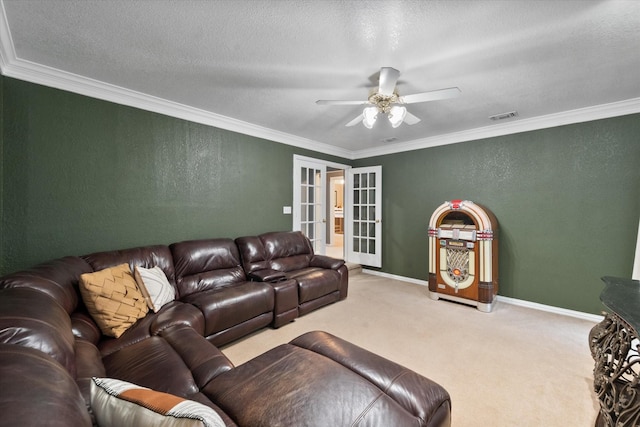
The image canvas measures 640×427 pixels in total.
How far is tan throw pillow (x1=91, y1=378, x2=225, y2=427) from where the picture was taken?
0.64 m

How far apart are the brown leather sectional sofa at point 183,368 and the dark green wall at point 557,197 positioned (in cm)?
333

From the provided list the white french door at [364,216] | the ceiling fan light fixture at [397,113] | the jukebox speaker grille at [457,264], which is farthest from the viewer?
the white french door at [364,216]

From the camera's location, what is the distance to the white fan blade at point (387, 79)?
2230 millimetres

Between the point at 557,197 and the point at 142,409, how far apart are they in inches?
181

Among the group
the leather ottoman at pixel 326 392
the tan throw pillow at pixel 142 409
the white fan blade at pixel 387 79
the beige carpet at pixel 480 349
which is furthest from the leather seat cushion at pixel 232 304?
the white fan blade at pixel 387 79

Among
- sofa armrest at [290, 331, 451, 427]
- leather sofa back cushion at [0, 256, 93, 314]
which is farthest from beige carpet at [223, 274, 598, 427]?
leather sofa back cushion at [0, 256, 93, 314]

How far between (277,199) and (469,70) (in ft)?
10.1

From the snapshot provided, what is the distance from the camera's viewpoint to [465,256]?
3742 mm

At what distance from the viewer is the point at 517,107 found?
3.17 m

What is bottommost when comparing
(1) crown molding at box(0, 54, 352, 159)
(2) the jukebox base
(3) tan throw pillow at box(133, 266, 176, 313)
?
(2) the jukebox base

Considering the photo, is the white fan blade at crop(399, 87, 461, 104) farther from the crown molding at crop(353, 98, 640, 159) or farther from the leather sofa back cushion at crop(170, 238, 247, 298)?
the leather sofa back cushion at crop(170, 238, 247, 298)

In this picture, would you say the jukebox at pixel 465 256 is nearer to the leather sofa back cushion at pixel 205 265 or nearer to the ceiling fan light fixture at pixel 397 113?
the ceiling fan light fixture at pixel 397 113

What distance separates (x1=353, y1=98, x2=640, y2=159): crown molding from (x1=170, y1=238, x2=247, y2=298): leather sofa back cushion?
3.50 m

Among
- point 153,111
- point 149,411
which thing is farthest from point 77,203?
point 149,411
